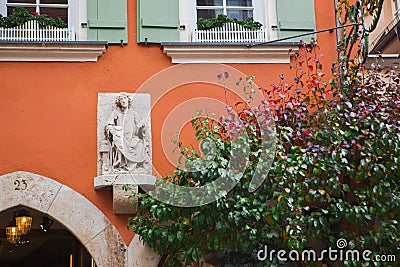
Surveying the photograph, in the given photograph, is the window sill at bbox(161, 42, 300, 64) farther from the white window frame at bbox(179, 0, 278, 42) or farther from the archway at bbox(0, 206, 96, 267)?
the archway at bbox(0, 206, 96, 267)

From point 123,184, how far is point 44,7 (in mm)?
2173

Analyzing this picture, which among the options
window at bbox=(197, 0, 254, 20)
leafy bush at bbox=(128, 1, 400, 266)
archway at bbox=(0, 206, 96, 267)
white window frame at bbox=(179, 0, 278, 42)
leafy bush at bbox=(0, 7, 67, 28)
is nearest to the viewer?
leafy bush at bbox=(128, 1, 400, 266)

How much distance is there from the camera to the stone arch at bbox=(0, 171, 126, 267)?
7047 mm

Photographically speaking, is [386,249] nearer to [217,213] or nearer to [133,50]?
[217,213]

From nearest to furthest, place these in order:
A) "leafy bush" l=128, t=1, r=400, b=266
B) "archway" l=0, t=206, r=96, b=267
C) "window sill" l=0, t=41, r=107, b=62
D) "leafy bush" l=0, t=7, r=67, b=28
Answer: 1. "leafy bush" l=128, t=1, r=400, b=266
2. "window sill" l=0, t=41, r=107, b=62
3. "leafy bush" l=0, t=7, r=67, b=28
4. "archway" l=0, t=206, r=96, b=267

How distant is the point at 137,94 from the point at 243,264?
6.74 ft

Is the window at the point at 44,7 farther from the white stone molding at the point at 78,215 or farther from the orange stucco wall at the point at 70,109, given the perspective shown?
the white stone molding at the point at 78,215

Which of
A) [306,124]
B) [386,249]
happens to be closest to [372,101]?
[306,124]

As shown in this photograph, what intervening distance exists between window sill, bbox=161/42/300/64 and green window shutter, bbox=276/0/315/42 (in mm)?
177

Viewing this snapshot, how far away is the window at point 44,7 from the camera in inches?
306

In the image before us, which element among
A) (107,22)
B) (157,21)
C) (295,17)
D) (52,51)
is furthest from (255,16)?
(52,51)

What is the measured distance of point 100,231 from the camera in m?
7.07

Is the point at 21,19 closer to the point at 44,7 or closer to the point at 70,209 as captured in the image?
the point at 44,7

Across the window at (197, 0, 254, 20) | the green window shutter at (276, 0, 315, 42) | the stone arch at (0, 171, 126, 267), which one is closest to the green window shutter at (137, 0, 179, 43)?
the window at (197, 0, 254, 20)
